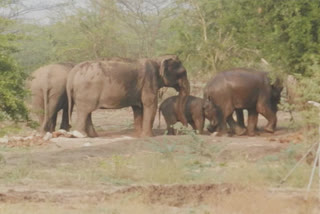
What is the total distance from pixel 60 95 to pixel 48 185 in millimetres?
10577

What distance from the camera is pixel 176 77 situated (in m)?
22.0

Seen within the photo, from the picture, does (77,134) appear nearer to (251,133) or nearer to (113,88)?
(113,88)

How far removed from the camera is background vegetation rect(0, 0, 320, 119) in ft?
41.9

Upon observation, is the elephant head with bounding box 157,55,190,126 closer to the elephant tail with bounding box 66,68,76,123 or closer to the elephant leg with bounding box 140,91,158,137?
the elephant leg with bounding box 140,91,158,137

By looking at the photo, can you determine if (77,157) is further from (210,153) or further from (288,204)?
(288,204)

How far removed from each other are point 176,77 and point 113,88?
1954 mm

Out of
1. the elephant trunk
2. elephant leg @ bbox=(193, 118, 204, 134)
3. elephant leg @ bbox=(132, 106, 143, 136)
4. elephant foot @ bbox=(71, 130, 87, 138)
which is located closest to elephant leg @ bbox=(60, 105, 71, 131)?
elephant leg @ bbox=(132, 106, 143, 136)

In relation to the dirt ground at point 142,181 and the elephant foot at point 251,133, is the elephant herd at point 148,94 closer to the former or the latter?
the elephant foot at point 251,133

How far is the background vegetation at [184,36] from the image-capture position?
12.8 m

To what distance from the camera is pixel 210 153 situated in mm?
14148

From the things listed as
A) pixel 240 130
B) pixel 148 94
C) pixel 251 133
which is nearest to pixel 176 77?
pixel 148 94

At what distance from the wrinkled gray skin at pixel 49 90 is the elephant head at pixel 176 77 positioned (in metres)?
2.46

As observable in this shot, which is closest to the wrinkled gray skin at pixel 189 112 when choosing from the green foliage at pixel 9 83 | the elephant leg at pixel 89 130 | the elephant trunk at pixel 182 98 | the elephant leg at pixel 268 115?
the elephant trunk at pixel 182 98

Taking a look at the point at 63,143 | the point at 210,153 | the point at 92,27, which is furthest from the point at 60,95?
the point at 92,27
